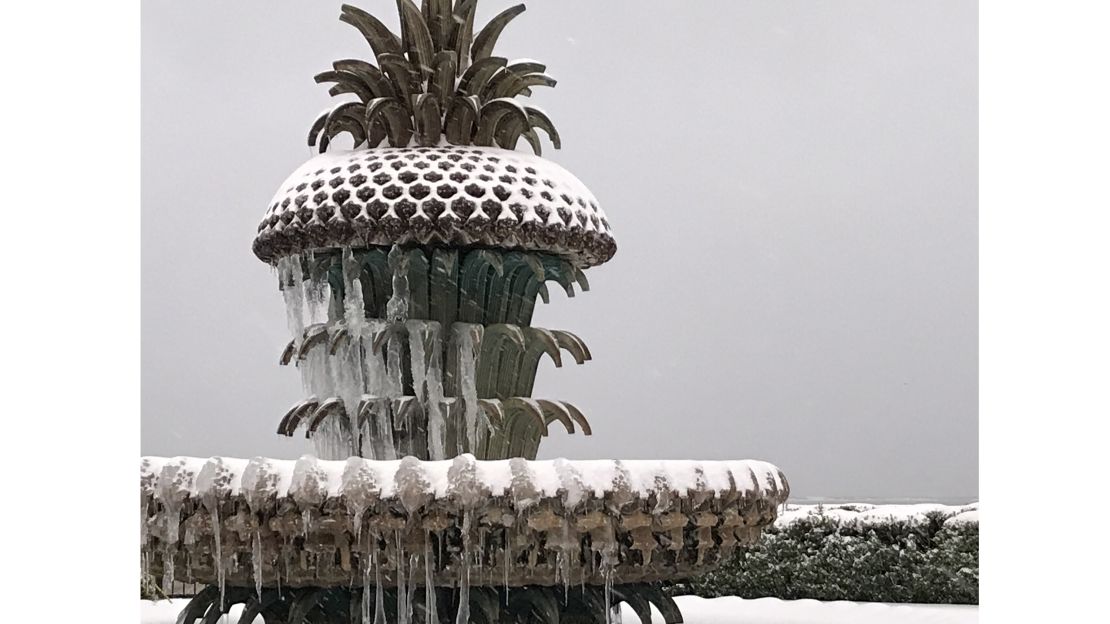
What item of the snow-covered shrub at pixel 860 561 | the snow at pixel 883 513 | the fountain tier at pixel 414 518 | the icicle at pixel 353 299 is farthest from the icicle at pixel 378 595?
the snow at pixel 883 513

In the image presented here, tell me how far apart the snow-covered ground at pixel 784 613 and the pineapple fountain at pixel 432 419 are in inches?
74.6

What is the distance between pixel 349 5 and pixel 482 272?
4.00 feet

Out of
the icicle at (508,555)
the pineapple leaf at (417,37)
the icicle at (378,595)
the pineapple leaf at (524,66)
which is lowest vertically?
the icicle at (378,595)

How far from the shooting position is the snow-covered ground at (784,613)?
5.71 metres

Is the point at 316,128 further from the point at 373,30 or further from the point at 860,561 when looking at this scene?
the point at 860,561

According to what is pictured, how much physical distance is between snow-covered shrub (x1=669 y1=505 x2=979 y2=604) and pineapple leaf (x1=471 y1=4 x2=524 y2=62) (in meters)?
4.80

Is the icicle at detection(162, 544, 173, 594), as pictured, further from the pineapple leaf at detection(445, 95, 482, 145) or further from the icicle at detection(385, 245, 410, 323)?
the pineapple leaf at detection(445, 95, 482, 145)

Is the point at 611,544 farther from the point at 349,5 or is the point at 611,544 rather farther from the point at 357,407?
the point at 349,5

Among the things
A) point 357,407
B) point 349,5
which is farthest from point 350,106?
point 357,407

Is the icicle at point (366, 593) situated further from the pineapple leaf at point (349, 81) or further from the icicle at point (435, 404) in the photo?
the pineapple leaf at point (349, 81)

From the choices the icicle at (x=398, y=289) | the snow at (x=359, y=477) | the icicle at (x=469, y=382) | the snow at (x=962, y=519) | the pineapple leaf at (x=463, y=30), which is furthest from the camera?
the snow at (x=962, y=519)

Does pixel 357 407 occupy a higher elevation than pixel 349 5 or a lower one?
lower
